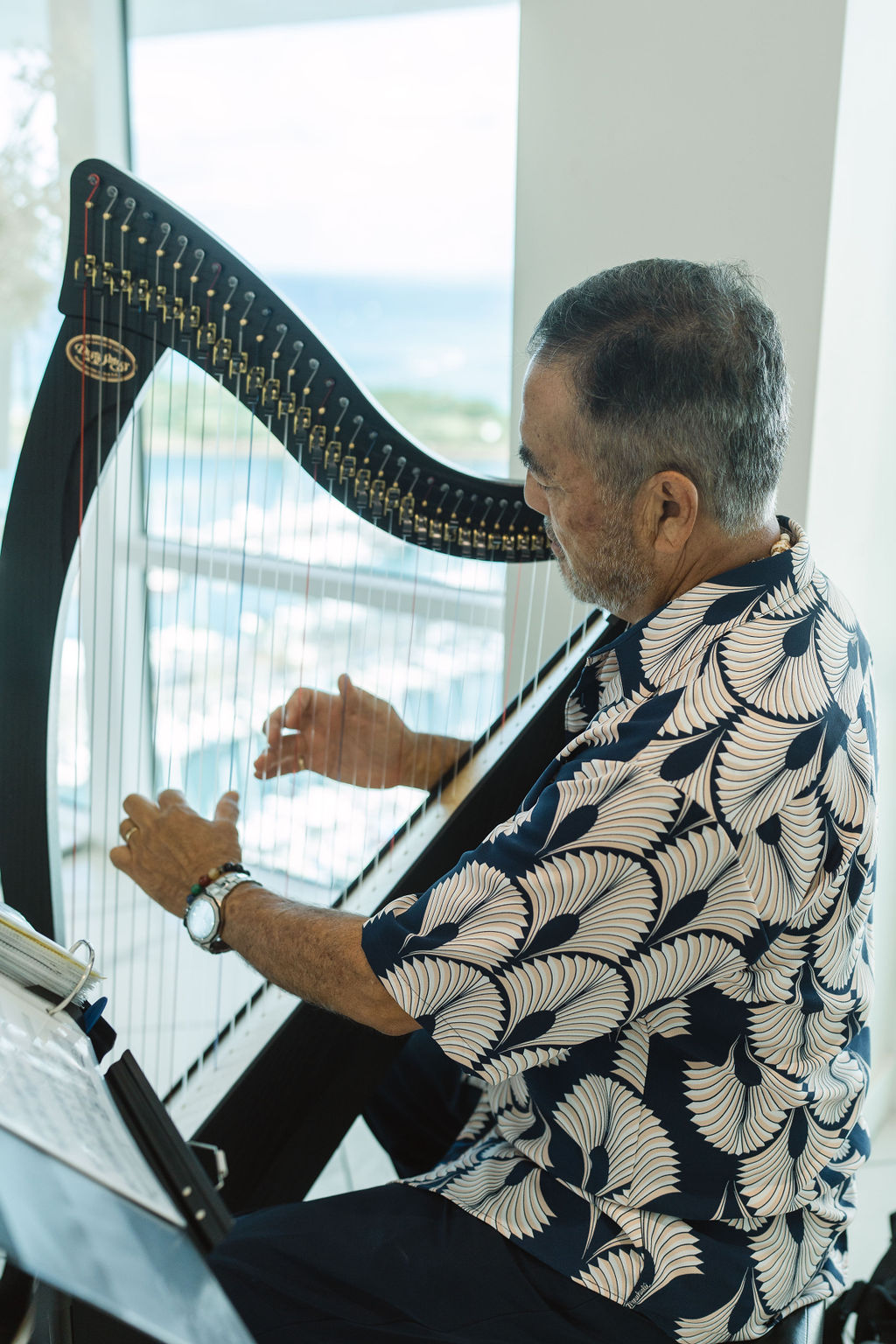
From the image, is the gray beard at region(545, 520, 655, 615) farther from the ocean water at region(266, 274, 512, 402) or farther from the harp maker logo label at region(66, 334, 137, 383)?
the ocean water at region(266, 274, 512, 402)

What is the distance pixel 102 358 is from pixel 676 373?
0.63 metres

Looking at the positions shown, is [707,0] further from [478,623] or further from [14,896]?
[14,896]

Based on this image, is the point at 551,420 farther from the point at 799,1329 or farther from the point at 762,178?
the point at 799,1329

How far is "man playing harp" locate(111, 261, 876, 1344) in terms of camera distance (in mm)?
982

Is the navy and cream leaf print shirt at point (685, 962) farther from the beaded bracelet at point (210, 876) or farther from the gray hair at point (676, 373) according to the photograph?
the beaded bracelet at point (210, 876)

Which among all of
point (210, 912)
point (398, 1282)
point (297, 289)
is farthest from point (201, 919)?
A: point (297, 289)

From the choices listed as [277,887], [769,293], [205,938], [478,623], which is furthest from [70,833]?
[769,293]

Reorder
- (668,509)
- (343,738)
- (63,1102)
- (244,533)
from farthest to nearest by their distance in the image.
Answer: (343,738)
(244,533)
(668,509)
(63,1102)

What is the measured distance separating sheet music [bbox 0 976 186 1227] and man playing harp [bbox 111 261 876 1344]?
27cm

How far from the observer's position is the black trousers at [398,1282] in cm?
110

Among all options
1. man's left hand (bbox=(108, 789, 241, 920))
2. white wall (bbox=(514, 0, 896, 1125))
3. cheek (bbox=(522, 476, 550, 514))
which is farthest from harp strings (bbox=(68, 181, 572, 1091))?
white wall (bbox=(514, 0, 896, 1125))

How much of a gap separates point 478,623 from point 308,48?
152 centimetres

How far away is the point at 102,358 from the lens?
4.04ft

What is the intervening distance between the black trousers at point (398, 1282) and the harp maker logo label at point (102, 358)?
37.3 inches
